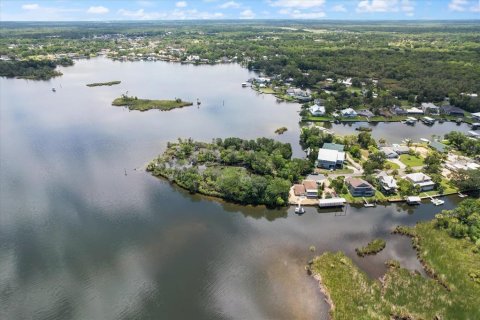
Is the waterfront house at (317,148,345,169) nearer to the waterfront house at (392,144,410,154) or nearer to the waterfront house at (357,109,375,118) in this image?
the waterfront house at (392,144,410,154)

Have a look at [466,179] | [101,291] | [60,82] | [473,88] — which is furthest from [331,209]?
[60,82]

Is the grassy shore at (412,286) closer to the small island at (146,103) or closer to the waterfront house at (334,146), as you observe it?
the waterfront house at (334,146)

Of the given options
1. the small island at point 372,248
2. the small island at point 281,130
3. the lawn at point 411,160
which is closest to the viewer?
the small island at point 372,248

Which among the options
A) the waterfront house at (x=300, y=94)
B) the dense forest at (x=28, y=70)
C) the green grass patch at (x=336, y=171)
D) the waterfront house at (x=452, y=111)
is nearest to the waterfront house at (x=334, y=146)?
the green grass patch at (x=336, y=171)

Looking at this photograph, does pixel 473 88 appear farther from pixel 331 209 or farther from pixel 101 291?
pixel 101 291

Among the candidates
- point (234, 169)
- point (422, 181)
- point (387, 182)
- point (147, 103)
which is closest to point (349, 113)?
point (422, 181)

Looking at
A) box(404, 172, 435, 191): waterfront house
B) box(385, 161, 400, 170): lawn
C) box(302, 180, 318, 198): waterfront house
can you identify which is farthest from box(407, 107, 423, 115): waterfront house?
box(302, 180, 318, 198): waterfront house
